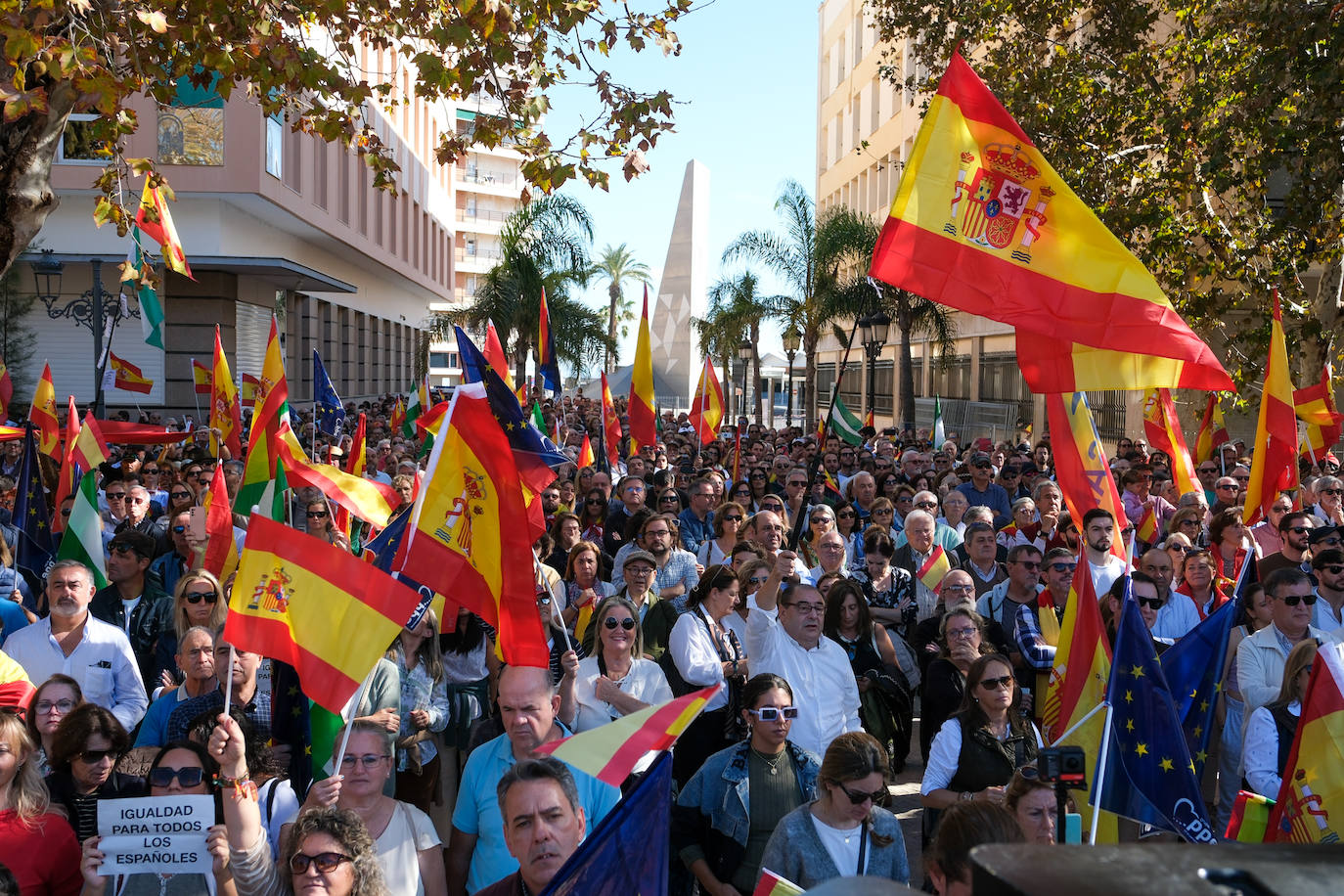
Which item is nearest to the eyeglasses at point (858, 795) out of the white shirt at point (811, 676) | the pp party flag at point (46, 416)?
the white shirt at point (811, 676)

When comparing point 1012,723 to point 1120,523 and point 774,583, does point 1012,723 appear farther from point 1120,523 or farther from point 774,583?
point 1120,523

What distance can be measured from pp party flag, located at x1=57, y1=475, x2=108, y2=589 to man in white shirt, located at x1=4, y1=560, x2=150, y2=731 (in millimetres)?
1815

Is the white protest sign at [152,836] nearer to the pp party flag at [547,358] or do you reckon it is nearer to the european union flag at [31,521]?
the european union flag at [31,521]

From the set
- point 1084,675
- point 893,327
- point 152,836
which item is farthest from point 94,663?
point 893,327

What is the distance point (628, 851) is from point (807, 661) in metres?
2.58

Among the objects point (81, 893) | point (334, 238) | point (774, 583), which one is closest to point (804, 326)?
point (334, 238)

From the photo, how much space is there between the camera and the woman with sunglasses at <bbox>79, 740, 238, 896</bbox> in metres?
3.92

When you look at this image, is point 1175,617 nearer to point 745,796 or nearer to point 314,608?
point 745,796

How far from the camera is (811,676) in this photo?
5.98 metres

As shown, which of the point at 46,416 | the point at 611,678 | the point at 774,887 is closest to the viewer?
the point at 774,887

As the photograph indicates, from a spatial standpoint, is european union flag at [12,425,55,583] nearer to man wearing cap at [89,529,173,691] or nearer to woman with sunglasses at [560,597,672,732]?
man wearing cap at [89,529,173,691]

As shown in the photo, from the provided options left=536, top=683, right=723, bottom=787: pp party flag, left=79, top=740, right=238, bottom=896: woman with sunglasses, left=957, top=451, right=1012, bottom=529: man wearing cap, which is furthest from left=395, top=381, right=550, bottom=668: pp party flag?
left=957, top=451, right=1012, bottom=529: man wearing cap

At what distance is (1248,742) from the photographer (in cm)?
537

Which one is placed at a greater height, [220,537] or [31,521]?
[220,537]
